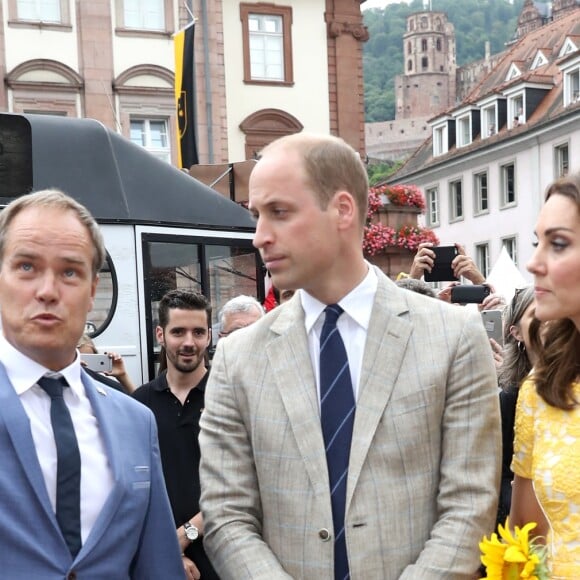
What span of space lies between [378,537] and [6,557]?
0.92 meters

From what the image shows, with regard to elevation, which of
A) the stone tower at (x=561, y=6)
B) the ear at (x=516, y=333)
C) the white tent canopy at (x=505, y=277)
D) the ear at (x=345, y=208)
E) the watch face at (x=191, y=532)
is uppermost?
the stone tower at (x=561, y=6)

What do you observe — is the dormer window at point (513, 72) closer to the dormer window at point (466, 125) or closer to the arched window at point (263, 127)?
the dormer window at point (466, 125)

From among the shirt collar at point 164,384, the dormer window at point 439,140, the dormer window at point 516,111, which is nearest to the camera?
the shirt collar at point 164,384

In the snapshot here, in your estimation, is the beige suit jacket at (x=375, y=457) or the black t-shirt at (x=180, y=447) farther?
the black t-shirt at (x=180, y=447)

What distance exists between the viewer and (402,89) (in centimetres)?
14175

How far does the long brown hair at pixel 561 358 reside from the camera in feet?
9.23

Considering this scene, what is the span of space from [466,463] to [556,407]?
33 cm

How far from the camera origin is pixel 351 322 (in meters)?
2.83

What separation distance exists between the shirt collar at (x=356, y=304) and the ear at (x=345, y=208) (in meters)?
0.19

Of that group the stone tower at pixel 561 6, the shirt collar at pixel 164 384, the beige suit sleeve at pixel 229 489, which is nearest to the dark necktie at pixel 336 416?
the beige suit sleeve at pixel 229 489

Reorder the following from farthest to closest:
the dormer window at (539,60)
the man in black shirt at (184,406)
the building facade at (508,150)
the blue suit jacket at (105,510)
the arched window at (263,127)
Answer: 1. the dormer window at (539,60)
2. the building facade at (508,150)
3. the arched window at (263,127)
4. the man in black shirt at (184,406)
5. the blue suit jacket at (105,510)

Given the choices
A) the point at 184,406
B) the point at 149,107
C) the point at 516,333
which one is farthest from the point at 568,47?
the point at 184,406

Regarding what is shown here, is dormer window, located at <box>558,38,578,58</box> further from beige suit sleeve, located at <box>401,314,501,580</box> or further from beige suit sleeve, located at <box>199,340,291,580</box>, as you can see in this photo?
beige suit sleeve, located at <box>199,340,291,580</box>

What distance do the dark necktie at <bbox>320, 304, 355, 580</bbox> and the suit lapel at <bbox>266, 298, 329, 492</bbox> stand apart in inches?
1.2
